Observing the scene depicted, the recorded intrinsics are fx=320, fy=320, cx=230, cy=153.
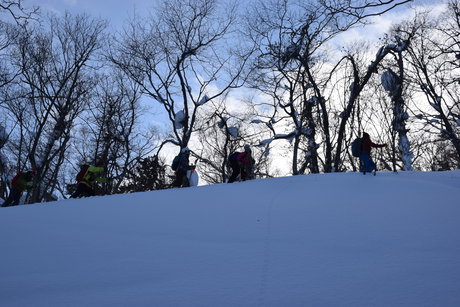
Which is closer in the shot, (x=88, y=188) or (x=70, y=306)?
(x=70, y=306)

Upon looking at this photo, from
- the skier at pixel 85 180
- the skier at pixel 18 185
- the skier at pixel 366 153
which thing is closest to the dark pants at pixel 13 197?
the skier at pixel 18 185

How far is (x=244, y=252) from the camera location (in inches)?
146

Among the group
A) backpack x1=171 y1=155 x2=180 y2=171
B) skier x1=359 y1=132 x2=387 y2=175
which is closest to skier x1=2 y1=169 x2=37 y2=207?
backpack x1=171 y1=155 x2=180 y2=171

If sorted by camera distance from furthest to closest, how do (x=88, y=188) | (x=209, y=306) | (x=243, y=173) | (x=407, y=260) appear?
1. (x=243, y=173)
2. (x=88, y=188)
3. (x=407, y=260)
4. (x=209, y=306)

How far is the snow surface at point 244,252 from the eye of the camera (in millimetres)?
2693

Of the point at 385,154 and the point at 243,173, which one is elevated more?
the point at 385,154

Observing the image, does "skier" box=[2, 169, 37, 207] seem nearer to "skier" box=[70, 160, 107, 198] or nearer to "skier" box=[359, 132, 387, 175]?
"skier" box=[70, 160, 107, 198]

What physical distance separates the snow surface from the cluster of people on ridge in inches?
116

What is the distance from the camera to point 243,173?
11.4 metres

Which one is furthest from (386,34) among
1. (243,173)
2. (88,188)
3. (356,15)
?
(88,188)

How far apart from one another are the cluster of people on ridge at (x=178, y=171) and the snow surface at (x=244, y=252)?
116 inches

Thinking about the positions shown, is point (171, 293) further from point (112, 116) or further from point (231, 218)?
point (112, 116)

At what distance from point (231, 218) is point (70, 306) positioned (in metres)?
3.01

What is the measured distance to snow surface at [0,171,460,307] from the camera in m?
2.69
